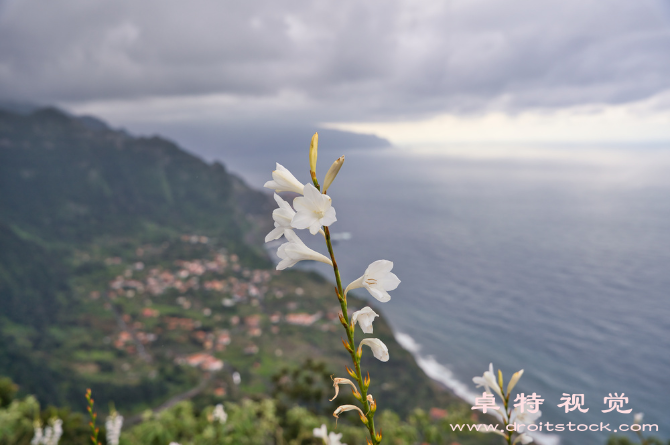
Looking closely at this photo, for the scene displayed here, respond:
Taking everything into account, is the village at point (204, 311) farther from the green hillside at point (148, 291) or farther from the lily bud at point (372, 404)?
the lily bud at point (372, 404)

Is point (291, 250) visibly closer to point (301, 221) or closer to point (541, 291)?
point (301, 221)

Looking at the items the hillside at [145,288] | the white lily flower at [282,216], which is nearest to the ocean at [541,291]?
the hillside at [145,288]

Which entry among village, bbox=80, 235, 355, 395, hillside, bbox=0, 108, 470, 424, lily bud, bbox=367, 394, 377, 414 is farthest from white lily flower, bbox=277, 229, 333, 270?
village, bbox=80, 235, 355, 395

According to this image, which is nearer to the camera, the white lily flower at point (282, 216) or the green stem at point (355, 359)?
the green stem at point (355, 359)

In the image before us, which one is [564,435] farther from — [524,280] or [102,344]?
[102,344]

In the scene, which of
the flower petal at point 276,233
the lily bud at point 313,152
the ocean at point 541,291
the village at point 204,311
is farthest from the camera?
the village at point 204,311

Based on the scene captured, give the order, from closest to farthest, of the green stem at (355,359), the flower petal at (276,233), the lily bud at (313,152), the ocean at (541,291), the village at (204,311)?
1. the green stem at (355,359)
2. the lily bud at (313,152)
3. the flower petal at (276,233)
4. the ocean at (541,291)
5. the village at (204,311)

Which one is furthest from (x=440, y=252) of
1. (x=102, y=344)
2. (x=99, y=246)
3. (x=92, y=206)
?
(x=92, y=206)
